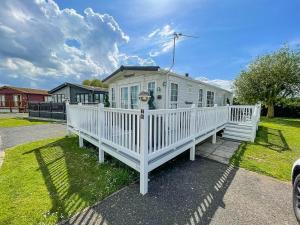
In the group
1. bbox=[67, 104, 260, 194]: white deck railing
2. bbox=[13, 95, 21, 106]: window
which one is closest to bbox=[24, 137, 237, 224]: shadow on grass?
bbox=[67, 104, 260, 194]: white deck railing

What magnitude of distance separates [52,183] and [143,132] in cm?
227

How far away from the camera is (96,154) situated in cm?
504

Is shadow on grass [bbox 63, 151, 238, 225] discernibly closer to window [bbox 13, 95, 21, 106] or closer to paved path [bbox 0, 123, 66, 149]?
paved path [bbox 0, 123, 66, 149]

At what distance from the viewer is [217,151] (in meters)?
5.37

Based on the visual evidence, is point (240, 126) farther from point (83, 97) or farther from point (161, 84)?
point (83, 97)

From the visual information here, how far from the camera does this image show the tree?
15.9 m

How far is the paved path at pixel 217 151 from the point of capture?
4.76 metres

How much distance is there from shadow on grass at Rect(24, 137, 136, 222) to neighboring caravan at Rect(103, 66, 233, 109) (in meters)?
4.94

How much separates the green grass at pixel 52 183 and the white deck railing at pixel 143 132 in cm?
49

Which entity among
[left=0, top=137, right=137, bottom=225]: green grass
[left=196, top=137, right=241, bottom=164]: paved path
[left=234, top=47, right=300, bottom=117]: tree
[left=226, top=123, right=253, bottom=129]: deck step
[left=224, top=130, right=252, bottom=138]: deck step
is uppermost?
[left=234, top=47, right=300, bottom=117]: tree

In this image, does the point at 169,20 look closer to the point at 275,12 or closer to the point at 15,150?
Result: the point at 275,12

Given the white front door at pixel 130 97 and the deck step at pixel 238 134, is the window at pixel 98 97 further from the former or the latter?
the deck step at pixel 238 134

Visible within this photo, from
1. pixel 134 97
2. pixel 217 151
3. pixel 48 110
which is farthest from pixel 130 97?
pixel 48 110

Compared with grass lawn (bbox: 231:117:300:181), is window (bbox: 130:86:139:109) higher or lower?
higher
